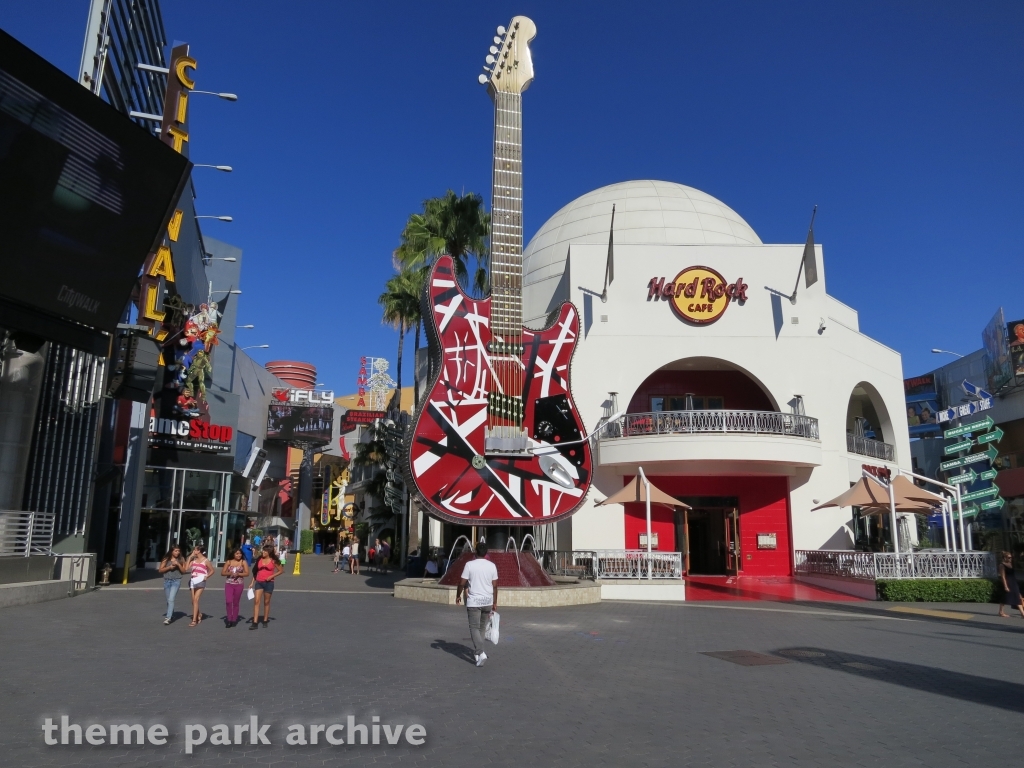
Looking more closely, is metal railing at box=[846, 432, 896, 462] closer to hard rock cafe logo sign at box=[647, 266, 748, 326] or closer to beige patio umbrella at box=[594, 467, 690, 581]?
hard rock cafe logo sign at box=[647, 266, 748, 326]

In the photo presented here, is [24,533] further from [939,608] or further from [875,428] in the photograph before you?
[875,428]

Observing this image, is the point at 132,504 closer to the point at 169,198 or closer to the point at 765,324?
the point at 169,198

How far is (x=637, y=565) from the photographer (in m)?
20.2

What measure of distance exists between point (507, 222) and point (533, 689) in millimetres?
13108

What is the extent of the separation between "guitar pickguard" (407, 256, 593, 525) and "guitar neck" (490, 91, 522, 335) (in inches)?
16.4

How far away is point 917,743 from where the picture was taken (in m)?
6.10

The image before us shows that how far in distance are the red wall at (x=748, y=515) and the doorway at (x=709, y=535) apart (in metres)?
0.23

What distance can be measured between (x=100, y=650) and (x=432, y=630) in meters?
4.71

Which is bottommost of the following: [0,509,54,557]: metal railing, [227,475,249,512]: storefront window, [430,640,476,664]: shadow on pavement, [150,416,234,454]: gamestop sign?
[430,640,476,664]: shadow on pavement

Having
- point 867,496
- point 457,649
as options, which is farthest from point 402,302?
point 457,649

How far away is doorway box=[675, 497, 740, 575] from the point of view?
2628 centimetres

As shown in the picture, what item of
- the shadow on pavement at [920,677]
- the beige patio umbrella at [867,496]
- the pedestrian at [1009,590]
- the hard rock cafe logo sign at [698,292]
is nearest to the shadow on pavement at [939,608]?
the pedestrian at [1009,590]

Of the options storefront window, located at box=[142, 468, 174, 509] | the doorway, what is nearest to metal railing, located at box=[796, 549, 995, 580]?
the doorway

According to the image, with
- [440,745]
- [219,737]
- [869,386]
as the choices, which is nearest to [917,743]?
[440,745]
